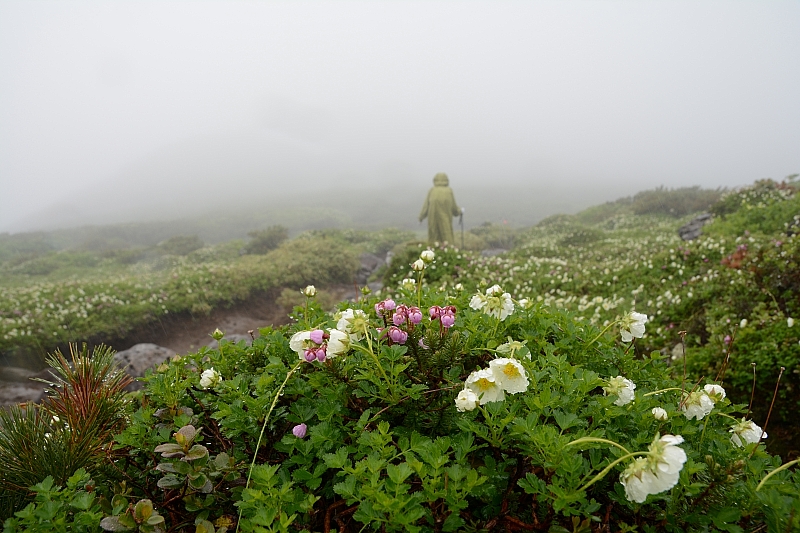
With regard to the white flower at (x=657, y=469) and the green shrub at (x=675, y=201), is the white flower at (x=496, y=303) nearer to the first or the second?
the white flower at (x=657, y=469)

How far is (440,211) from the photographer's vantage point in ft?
42.1

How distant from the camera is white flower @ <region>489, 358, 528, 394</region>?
122cm

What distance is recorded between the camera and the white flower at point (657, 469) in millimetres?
921

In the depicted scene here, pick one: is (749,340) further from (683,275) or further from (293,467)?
(293,467)

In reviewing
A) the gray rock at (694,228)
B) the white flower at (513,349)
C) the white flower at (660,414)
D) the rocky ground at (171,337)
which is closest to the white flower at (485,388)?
the white flower at (513,349)

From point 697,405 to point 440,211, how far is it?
11.7 meters

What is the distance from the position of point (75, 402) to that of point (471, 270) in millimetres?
8489

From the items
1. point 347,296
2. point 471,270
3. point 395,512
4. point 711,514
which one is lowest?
point 347,296

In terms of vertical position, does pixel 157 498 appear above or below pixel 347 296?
above

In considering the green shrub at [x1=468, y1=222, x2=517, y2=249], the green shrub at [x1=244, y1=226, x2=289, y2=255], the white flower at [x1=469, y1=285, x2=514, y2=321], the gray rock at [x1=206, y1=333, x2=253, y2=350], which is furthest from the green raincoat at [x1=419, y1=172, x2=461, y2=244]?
the white flower at [x1=469, y1=285, x2=514, y2=321]

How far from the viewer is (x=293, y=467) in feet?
4.38

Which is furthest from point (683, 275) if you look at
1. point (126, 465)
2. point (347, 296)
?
point (347, 296)

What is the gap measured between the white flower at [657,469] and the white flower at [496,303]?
729mm

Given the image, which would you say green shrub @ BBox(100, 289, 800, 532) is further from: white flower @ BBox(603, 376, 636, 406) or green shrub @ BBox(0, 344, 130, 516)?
green shrub @ BBox(0, 344, 130, 516)
